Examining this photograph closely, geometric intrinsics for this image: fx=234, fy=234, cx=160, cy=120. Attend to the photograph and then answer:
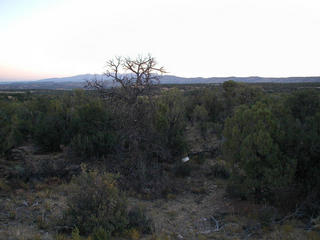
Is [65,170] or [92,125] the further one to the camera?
[92,125]

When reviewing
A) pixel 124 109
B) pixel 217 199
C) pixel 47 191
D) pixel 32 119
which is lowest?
pixel 217 199

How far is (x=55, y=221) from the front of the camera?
5371 millimetres

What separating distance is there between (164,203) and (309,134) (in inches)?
190

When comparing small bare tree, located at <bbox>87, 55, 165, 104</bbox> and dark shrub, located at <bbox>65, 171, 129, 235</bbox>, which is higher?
small bare tree, located at <bbox>87, 55, 165, 104</bbox>

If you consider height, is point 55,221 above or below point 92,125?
below

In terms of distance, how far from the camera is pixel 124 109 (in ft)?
27.7

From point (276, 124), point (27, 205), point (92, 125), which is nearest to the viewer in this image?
point (27, 205)

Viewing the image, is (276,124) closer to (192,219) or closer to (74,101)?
(192,219)

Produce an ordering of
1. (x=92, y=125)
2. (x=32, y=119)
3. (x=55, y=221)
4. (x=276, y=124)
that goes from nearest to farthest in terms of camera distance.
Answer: (x=55, y=221) → (x=276, y=124) → (x=92, y=125) → (x=32, y=119)

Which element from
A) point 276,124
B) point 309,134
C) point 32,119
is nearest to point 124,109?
point 276,124

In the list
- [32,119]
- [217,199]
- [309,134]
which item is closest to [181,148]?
[217,199]

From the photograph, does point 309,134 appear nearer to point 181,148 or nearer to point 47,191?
point 181,148

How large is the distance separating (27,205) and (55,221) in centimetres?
178

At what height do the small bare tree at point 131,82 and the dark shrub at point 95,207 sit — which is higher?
the small bare tree at point 131,82
